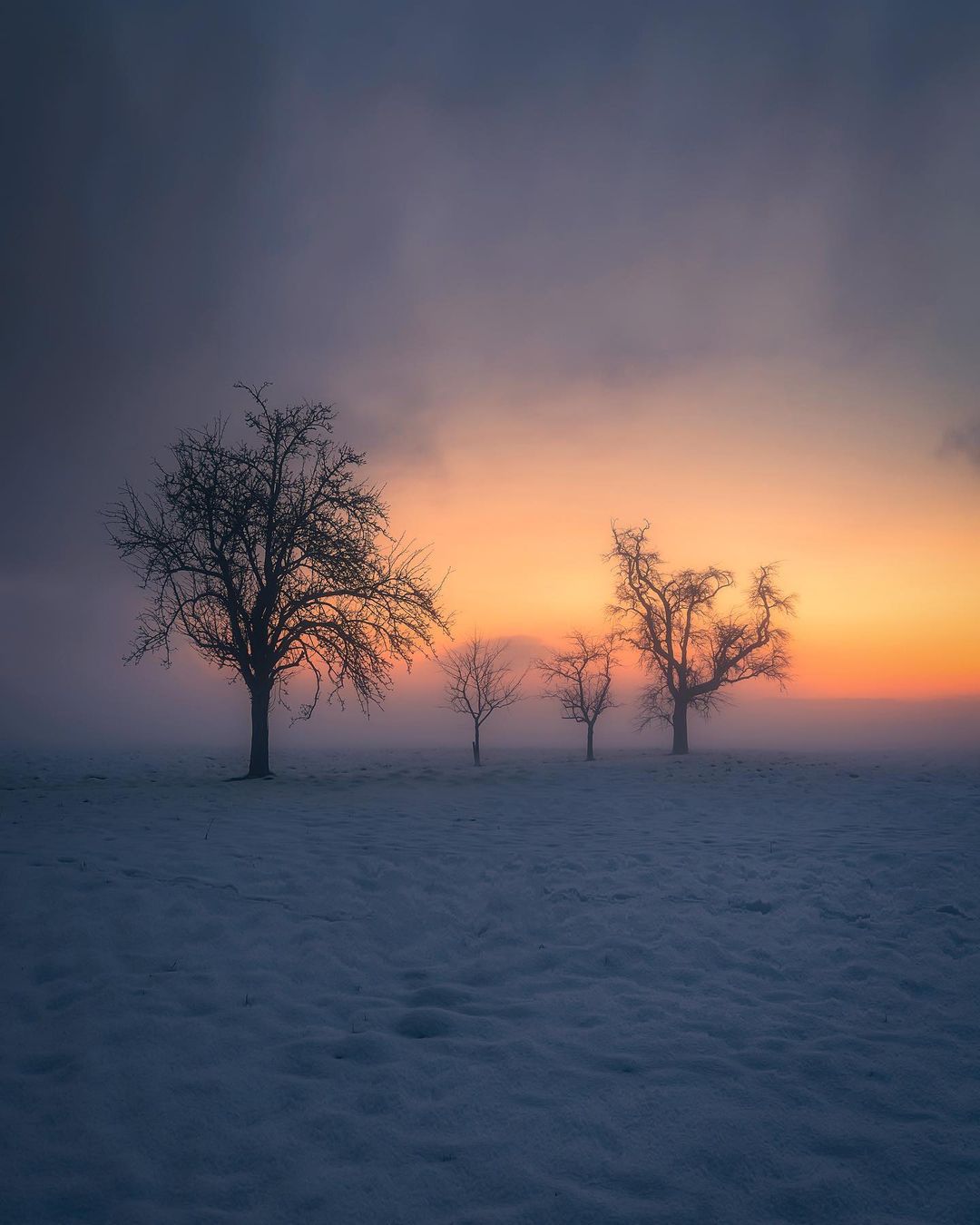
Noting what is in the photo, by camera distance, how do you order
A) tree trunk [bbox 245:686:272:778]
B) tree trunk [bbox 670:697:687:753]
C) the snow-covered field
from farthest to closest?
tree trunk [bbox 670:697:687:753]
tree trunk [bbox 245:686:272:778]
the snow-covered field

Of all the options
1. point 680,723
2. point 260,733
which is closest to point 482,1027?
point 260,733

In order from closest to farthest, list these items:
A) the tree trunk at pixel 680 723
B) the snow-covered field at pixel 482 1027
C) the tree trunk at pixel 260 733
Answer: the snow-covered field at pixel 482 1027 → the tree trunk at pixel 260 733 → the tree trunk at pixel 680 723

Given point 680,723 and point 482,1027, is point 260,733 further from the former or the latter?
point 680,723

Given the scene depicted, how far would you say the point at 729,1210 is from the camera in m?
3.11

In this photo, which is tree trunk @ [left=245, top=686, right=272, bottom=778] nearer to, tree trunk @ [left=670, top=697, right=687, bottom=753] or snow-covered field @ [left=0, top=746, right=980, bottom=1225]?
snow-covered field @ [left=0, top=746, right=980, bottom=1225]

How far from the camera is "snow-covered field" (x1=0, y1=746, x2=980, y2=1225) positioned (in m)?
3.26

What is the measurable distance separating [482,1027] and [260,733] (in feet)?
48.8

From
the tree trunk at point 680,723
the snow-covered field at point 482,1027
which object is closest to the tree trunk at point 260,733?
the snow-covered field at point 482,1027

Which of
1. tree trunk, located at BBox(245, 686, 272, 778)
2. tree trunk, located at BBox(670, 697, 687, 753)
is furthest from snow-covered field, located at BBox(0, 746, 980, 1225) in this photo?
tree trunk, located at BBox(670, 697, 687, 753)

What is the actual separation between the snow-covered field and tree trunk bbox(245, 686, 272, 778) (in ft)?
26.1

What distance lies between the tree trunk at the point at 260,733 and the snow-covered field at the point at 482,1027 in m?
7.96

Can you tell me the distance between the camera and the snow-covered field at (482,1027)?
326 centimetres

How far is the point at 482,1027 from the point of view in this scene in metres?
4.75

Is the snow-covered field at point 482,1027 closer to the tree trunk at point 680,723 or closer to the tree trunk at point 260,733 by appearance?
the tree trunk at point 260,733
